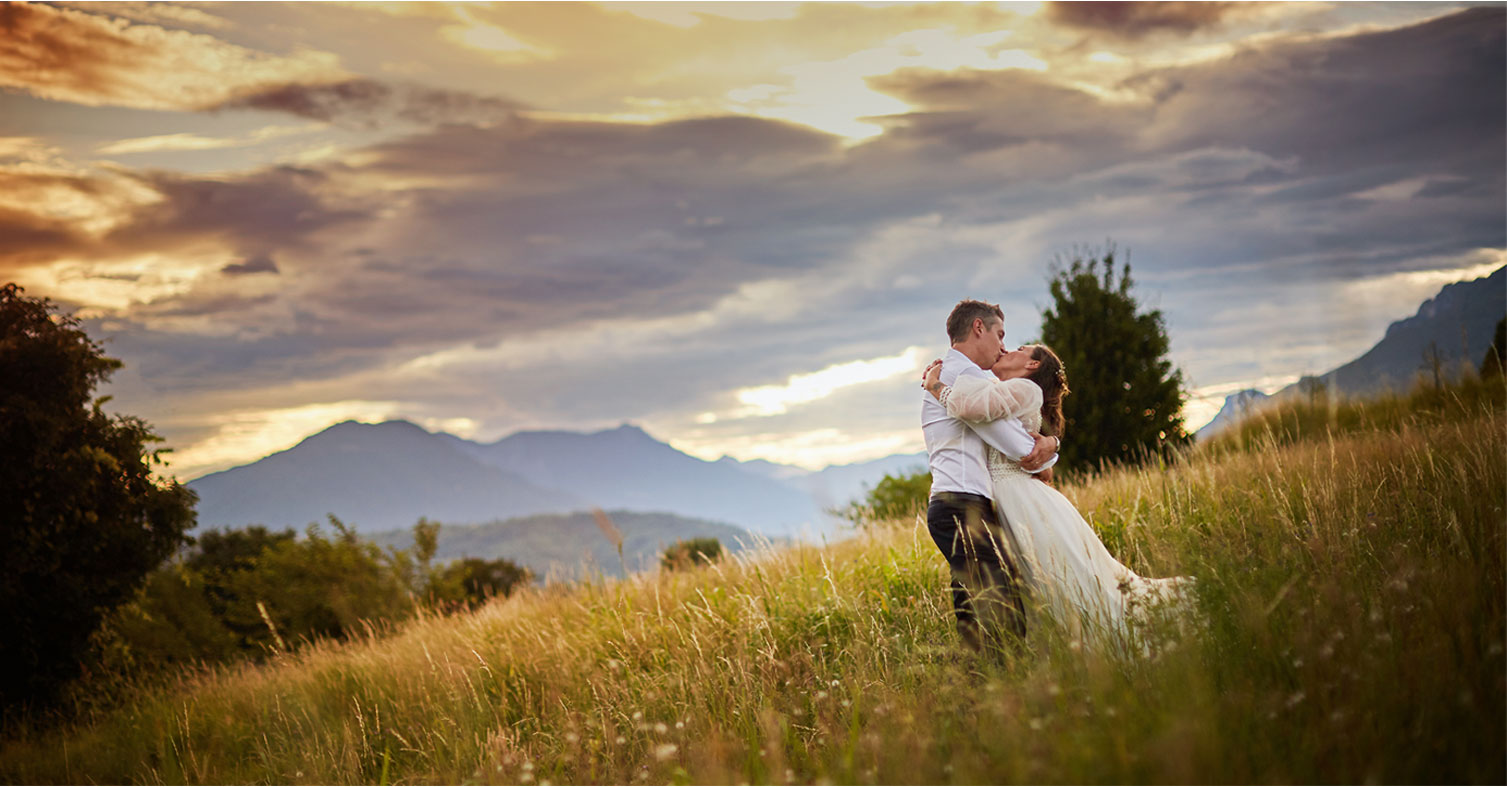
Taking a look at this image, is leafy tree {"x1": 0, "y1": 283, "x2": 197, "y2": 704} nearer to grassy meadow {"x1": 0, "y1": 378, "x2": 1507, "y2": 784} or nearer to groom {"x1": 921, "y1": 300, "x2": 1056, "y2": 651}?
grassy meadow {"x1": 0, "y1": 378, "x2": 1507, "y2": 784}

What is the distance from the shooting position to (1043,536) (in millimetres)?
5324

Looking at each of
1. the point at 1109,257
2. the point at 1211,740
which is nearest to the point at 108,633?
the point at 1211,740

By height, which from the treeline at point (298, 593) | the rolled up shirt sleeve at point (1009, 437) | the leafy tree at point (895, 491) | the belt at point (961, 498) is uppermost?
the rolled up shirt sleeve at point (1009, 437)

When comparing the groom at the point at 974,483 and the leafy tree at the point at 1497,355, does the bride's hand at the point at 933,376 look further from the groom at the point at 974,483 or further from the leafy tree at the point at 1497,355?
the leafy tree at the point at 1497,355

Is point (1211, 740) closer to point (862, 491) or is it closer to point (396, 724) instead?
point (396, 724)

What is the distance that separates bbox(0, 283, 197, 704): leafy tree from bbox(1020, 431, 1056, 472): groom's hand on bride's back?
15799mm

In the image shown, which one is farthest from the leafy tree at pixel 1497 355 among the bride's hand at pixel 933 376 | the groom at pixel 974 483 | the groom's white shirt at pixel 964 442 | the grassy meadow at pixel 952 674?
the bride's hand at pixel 933 376

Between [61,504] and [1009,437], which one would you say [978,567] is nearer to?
[1009,437]

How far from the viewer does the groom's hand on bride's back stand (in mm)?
5453

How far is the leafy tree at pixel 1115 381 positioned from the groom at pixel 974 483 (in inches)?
389

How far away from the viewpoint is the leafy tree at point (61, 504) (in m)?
13.4

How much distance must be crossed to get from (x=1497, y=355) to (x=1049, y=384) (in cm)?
1049

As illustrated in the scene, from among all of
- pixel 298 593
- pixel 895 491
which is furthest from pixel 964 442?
pixel 298 593

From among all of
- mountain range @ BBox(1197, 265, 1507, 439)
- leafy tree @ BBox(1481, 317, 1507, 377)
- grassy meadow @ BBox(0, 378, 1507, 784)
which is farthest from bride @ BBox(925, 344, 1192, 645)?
leafy tree @ BBox(1481, 317, 1507, 377)
